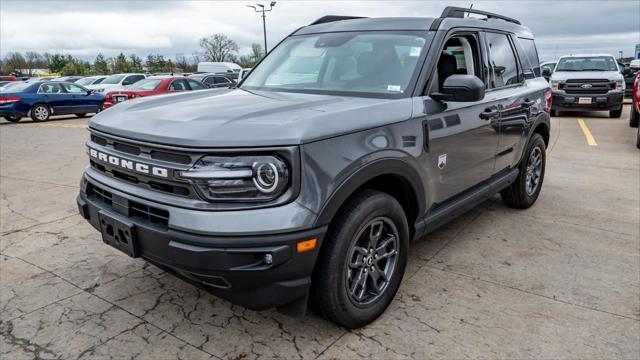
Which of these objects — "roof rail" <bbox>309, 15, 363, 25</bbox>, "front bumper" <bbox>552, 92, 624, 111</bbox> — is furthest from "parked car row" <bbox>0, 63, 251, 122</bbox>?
"roof rail" <bbox>309, 15, 363, 25</bbox>

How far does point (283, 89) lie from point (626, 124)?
11906mm

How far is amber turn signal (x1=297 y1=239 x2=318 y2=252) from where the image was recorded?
7.21 ft

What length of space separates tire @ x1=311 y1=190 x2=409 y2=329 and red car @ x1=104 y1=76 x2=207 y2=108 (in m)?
11.8

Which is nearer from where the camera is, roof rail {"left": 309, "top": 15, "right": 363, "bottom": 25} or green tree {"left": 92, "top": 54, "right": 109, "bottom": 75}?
roof rail {"left": 309, "top": 15, "right": 363, "bottom": 25}

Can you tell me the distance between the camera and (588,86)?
42.7 feet

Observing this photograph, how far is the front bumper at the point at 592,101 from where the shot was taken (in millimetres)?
12883

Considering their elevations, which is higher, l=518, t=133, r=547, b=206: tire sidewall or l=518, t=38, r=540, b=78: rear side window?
l=518, t=38, r=540, b=78: rear side window

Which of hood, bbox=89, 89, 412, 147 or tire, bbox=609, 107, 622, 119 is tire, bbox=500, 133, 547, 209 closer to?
hood, bbox=89, 89, 412, 147

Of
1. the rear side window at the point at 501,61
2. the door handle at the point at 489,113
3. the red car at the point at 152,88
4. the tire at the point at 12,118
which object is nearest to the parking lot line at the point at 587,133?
the rear side window at the point at 501,61

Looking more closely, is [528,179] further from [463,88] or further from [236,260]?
[236,260]

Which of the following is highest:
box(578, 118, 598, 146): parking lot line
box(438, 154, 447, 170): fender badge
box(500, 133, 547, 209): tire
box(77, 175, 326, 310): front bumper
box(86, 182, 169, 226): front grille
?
box(438, 154, 447, 170): fender badge

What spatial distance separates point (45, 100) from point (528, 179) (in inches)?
645

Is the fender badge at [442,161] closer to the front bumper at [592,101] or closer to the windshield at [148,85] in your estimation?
the front bumper at [592,101]

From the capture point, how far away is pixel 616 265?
3631 mm
